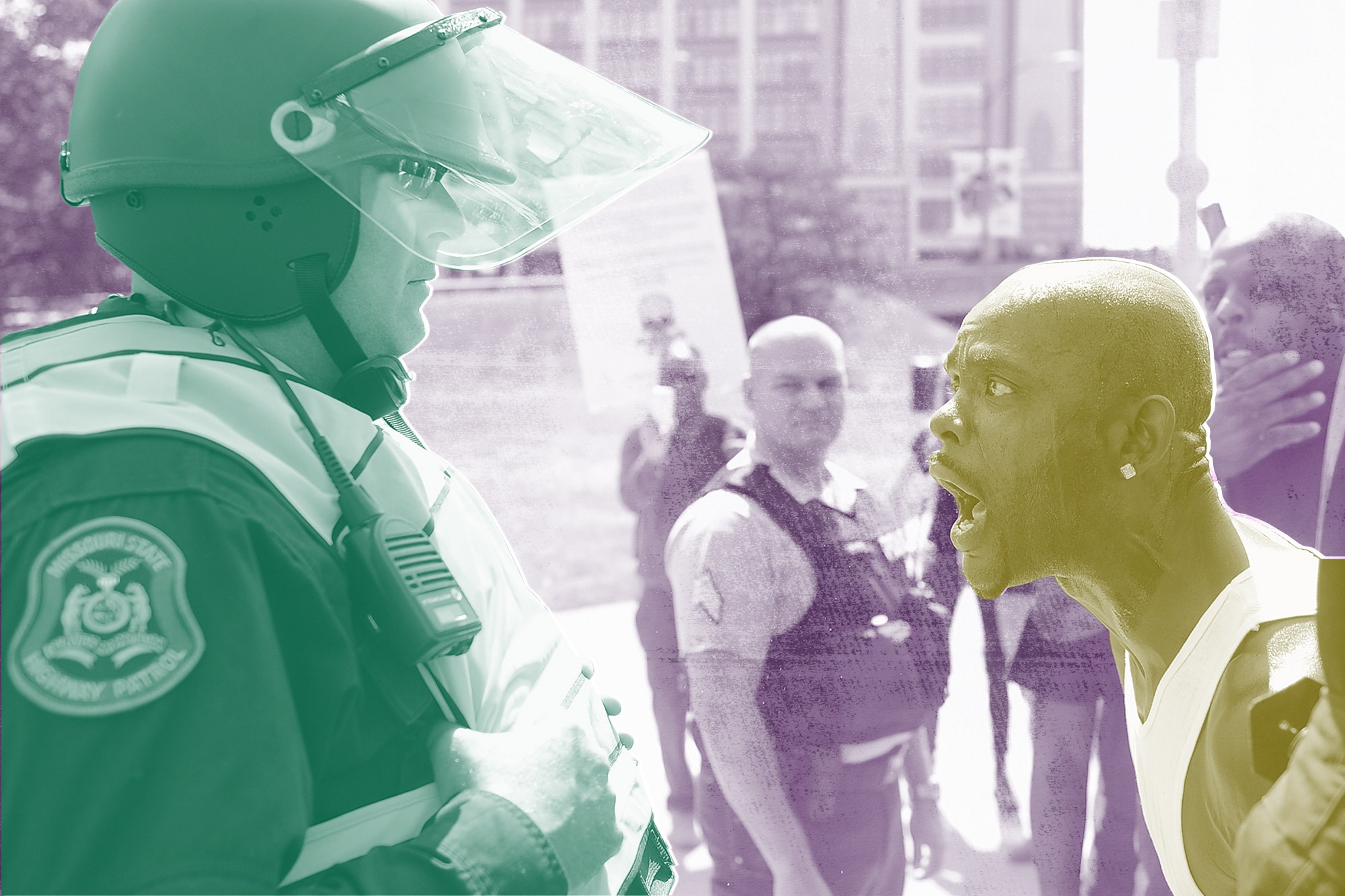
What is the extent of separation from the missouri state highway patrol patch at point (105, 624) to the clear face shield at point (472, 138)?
47cm

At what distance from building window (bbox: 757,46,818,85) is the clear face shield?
1.11 metres

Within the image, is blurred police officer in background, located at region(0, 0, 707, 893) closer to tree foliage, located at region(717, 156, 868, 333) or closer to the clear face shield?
the clear face shield

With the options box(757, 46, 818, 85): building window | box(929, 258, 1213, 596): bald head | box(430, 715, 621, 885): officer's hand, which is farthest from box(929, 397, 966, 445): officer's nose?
box(757, 46, 818, 85): building window

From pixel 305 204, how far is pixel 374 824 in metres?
0.70

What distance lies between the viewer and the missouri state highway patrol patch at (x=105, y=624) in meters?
1.02

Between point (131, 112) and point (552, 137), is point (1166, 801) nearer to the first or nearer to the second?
point (552, 137)

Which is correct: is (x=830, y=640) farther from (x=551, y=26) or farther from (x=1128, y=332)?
(x=551, y=26)

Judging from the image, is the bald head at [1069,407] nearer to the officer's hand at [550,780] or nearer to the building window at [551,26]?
the officer's hand at [550,780]

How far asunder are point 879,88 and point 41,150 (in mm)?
1738

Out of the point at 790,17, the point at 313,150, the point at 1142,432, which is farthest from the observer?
the point at 790,17

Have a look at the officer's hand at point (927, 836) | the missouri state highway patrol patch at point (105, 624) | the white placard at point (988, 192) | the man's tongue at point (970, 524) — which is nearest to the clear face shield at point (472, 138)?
the missouri state highway patrol patch at point (105, 624)

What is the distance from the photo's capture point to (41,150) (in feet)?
7.43

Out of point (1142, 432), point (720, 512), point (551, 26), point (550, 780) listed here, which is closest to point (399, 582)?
point (550, 780)

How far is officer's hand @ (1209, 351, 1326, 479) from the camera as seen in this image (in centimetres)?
230
